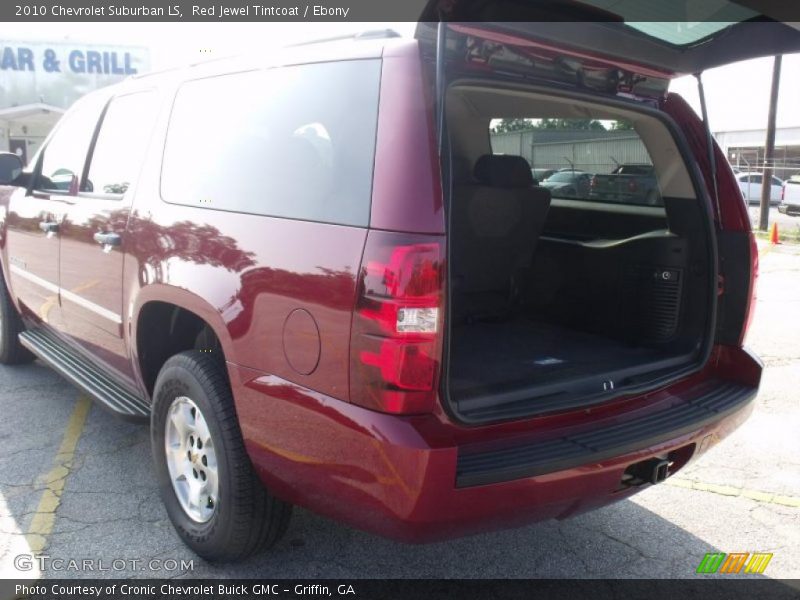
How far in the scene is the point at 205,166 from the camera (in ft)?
9.81

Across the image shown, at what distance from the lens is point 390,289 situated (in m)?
2.16

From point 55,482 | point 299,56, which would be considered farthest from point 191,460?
point 299,56

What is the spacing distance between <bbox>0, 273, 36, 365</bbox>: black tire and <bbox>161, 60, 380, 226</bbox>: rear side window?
2810 mm

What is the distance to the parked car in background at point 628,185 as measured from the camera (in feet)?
13.1

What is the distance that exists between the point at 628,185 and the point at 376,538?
2.64m

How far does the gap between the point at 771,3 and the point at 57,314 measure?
3.94 m

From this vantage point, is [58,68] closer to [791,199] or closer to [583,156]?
[791,199]

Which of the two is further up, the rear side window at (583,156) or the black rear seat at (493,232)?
the rear side window at (583,156)

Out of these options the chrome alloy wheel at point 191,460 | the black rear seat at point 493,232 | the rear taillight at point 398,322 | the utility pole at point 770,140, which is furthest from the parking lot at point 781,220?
the rear taillight at point 398,322

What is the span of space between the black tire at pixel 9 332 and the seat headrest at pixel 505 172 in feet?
11.5

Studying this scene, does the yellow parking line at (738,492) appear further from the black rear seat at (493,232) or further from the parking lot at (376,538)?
the black rear seat at (493,232)

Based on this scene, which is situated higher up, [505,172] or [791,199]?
[505,172]

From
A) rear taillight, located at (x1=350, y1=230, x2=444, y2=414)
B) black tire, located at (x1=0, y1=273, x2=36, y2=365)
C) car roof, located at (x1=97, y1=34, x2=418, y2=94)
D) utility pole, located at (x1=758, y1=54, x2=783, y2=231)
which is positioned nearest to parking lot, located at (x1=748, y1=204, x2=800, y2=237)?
utility pole, located at (x1=758, y1=54, x2=783, y2=231)

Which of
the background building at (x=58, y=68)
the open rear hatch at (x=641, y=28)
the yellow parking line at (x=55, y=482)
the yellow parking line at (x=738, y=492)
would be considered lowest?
the yellow parking line at (x=738, y=492)
